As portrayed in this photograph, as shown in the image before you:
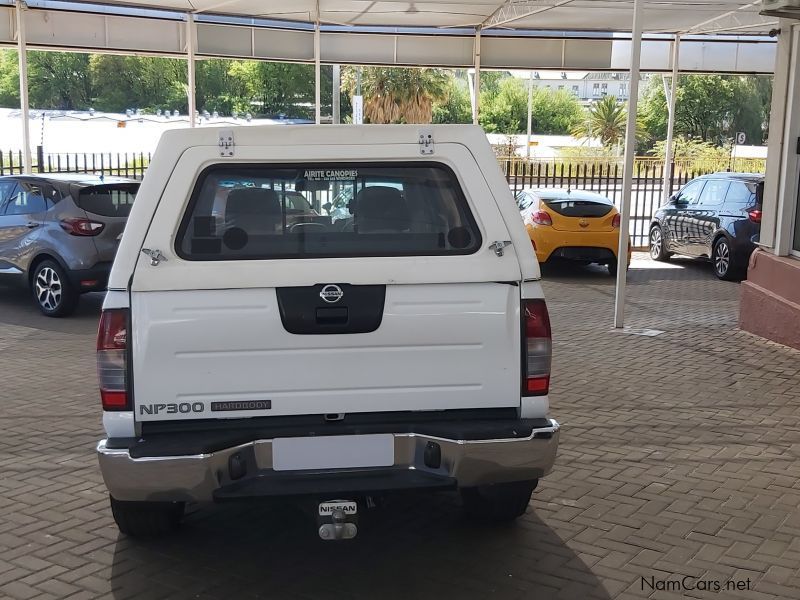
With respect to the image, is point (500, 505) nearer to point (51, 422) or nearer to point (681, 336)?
point (51, 422)

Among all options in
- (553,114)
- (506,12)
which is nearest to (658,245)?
(506,12)

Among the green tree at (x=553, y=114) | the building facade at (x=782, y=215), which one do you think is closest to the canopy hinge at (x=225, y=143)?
the building facade at (x=782, y=215)

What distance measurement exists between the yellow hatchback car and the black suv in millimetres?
1368

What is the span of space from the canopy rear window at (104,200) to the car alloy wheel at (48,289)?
0.87 meters

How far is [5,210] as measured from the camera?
1118cm

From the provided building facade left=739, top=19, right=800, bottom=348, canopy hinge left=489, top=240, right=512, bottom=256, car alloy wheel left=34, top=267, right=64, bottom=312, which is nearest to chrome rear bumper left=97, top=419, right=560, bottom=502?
canopy hinge left=489, top=240, right=512, bottom=256

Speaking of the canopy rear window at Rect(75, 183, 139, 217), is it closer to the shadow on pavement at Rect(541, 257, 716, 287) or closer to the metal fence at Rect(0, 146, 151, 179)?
the metal fence at Rect(0, 146, 151, 179)

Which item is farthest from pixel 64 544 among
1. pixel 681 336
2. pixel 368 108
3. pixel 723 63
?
pixel 368 108

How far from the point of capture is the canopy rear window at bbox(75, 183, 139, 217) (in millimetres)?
10578

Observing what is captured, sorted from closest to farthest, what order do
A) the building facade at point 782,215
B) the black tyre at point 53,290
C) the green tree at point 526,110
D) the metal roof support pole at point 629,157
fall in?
the building facade at point 782,215, the metal roof support pole at point 629,157, the black tyre at point 53,290, the green tree at point 526,110

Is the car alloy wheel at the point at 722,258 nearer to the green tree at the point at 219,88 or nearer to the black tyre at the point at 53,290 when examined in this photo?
the black tyre at the point at 53,290

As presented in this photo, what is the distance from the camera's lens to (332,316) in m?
3.80

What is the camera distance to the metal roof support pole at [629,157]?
966 centimetres

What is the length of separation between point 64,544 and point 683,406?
181 inches
